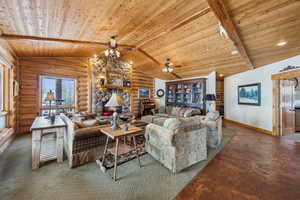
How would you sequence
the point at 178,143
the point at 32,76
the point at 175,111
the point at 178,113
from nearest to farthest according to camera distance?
the point at 178,143 < the point at 32,76 < the point at 178,113 < the point at 175,111

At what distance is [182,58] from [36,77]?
602 cm

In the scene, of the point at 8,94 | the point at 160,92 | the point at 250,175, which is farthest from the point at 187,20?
the point at 8,94

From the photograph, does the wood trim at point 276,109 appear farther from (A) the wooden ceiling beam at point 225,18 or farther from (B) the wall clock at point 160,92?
(B) the wall clock at point 160,92

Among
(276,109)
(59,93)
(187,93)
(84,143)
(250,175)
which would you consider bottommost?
(250,175)

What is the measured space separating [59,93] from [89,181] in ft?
15.9

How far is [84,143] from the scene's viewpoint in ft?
8.23

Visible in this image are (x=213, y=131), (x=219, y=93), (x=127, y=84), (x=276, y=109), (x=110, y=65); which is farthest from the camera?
(x=219, y=93)

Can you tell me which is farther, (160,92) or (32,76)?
(160,92)

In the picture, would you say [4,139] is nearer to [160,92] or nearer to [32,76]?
[32,76]

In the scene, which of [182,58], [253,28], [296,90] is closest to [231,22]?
[253,28]

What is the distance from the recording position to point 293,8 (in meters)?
2.38

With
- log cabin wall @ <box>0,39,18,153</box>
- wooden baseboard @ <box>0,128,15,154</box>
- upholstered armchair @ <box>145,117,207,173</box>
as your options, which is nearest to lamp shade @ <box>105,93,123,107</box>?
upholstered armchair @ <box>145,117,207,173</box>

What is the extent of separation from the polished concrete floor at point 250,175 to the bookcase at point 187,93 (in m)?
3.48

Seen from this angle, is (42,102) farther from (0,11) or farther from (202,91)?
(202,91)
